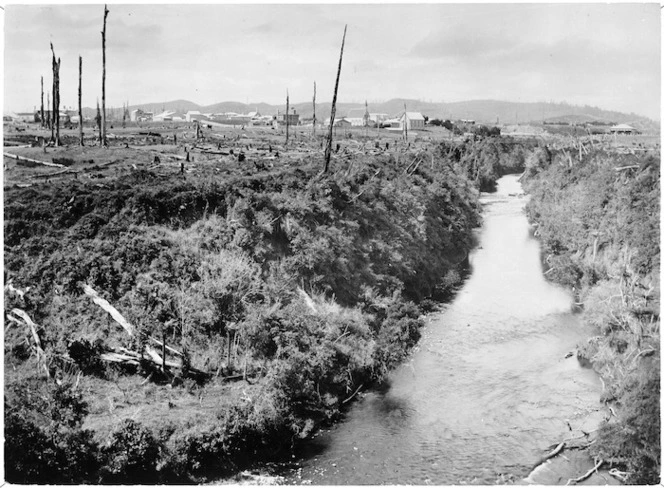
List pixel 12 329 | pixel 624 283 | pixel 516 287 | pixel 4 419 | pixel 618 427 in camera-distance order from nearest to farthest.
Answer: pixel 4 419, pixel 618 427, pixel 12 329, pixel 624 283, pixel 516 287

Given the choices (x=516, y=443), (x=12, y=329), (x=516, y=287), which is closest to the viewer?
(x=516, y=443)

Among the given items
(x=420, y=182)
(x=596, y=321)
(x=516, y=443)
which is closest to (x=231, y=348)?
(x=516, y=443)

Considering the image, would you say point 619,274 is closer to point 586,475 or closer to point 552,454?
point 552,454

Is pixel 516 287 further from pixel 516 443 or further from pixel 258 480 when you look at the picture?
pixel 258 480

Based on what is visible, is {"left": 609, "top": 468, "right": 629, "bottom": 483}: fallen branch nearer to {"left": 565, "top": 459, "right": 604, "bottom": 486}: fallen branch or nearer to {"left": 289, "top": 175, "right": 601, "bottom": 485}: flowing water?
{"left": 565, "top": 459, "right": 604, "bottom": 486}: fallen branch

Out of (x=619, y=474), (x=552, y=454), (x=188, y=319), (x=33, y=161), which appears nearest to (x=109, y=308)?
(x=188, y=319)

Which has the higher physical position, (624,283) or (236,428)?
(624,283)

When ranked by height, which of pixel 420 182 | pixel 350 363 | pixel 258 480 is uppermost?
pixel 420 182

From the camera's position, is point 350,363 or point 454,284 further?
point 454,284
